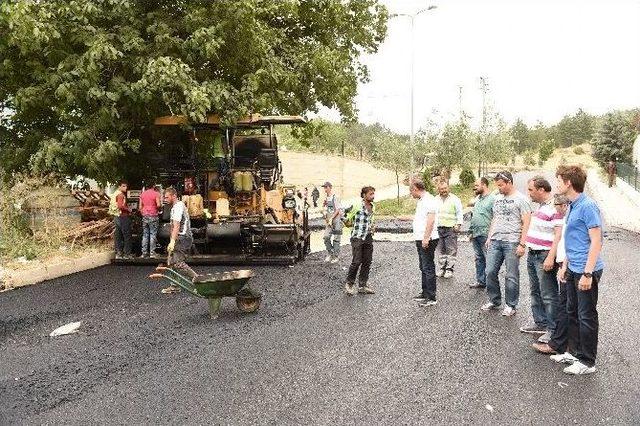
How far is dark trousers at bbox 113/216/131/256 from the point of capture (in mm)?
13250

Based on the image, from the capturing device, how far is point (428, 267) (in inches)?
351

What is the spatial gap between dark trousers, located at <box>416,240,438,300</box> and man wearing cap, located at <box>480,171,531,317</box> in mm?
865

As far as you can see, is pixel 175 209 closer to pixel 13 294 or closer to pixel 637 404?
pixel 13 294

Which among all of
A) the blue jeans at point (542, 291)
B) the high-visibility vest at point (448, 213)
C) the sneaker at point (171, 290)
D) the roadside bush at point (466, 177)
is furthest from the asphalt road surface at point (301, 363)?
the roadside bush at point (466, 177)

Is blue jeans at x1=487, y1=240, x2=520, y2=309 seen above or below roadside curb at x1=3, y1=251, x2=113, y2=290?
above

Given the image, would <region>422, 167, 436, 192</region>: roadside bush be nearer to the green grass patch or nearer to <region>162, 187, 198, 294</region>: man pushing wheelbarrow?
the green grass patch

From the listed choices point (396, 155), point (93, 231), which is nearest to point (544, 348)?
point (93, 231)

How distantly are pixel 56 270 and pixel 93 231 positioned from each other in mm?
2932

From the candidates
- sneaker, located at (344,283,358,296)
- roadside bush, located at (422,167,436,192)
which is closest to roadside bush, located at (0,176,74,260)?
sneaker, located at (344,283,358,296)

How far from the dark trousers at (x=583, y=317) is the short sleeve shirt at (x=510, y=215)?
1.93 meters

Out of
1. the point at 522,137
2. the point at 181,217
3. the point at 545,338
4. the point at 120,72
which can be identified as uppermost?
the point at 120,72

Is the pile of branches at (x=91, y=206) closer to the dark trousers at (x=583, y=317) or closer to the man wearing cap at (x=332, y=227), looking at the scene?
the man wearing cap at (x=332, y=227)

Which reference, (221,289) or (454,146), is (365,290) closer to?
(221,289)

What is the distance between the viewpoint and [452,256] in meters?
11.5
